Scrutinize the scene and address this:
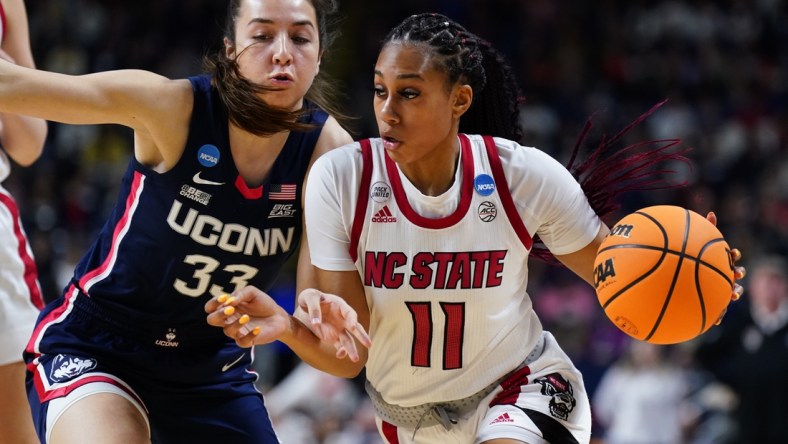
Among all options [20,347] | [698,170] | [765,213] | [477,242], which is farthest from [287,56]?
[698,170]

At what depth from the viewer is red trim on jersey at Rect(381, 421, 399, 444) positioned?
427 centimetres

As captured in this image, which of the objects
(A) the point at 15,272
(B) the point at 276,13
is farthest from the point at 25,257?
(B) the point at 276,13

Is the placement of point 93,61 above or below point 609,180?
below

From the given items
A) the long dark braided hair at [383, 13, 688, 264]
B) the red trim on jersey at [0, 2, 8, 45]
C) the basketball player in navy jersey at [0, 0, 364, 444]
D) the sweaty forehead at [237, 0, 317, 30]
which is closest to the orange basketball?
the long dark braided hair at [383, 13, 688, 264]

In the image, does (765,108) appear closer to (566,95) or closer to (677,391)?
(566,95)

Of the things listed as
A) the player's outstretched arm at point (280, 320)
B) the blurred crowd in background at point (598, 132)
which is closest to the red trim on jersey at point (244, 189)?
the player's outstretched arm at point (280, 320)

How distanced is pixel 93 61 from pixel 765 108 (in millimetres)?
9321

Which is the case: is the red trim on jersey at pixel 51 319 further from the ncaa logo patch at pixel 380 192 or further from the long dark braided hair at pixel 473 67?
the long dark braided hair at pixel 473 67

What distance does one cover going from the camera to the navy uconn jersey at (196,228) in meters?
3.96

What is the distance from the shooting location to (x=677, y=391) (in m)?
10.2

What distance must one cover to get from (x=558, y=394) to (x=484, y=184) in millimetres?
844

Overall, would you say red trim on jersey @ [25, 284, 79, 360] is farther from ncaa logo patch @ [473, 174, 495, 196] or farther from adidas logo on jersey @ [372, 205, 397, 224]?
ncaa logo patch @ [473, 174, 495, 196]

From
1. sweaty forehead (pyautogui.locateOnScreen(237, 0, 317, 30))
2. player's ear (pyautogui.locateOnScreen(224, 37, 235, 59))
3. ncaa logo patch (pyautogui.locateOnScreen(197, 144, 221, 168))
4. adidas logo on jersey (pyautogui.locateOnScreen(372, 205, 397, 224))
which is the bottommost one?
adidas logo on jersey (pyautogui.locateOnScreen(372, 205, 397, 224))

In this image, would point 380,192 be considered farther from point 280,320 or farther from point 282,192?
point 280,320
